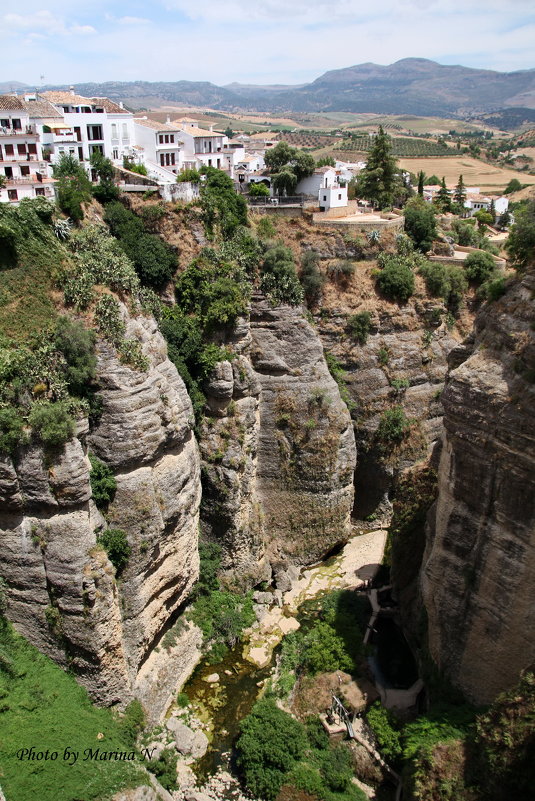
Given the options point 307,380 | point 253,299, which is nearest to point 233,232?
point 253,299

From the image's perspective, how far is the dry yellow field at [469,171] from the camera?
85.1 metres

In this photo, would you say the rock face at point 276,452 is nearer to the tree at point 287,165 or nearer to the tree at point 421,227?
the tree at point 421,227

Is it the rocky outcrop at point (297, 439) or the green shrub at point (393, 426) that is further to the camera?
the green shrub at point (393, 426)

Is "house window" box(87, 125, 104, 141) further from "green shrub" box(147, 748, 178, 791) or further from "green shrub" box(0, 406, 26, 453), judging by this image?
"green shrub" box(147, 748, 178, 791)

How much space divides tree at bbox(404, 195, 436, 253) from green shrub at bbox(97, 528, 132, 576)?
24476mm

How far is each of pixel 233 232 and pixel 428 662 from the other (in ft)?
69.8

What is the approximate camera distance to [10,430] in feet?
55.9

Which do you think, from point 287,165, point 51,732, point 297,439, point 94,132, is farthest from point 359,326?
point 51,732

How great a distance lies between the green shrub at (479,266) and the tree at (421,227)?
9.61 feet

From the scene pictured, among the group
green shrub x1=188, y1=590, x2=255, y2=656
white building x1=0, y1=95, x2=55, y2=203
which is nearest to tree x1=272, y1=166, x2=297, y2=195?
white building x1=0, y1=95, x2=55, y2=203

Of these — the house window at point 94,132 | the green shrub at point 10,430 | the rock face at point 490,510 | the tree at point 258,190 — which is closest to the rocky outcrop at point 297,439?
the rock face at point 490,510

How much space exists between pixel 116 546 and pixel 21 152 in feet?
73.0

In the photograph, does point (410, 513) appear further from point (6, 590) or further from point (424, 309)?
point (6, 590)

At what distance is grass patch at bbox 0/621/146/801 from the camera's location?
16.1 metres
